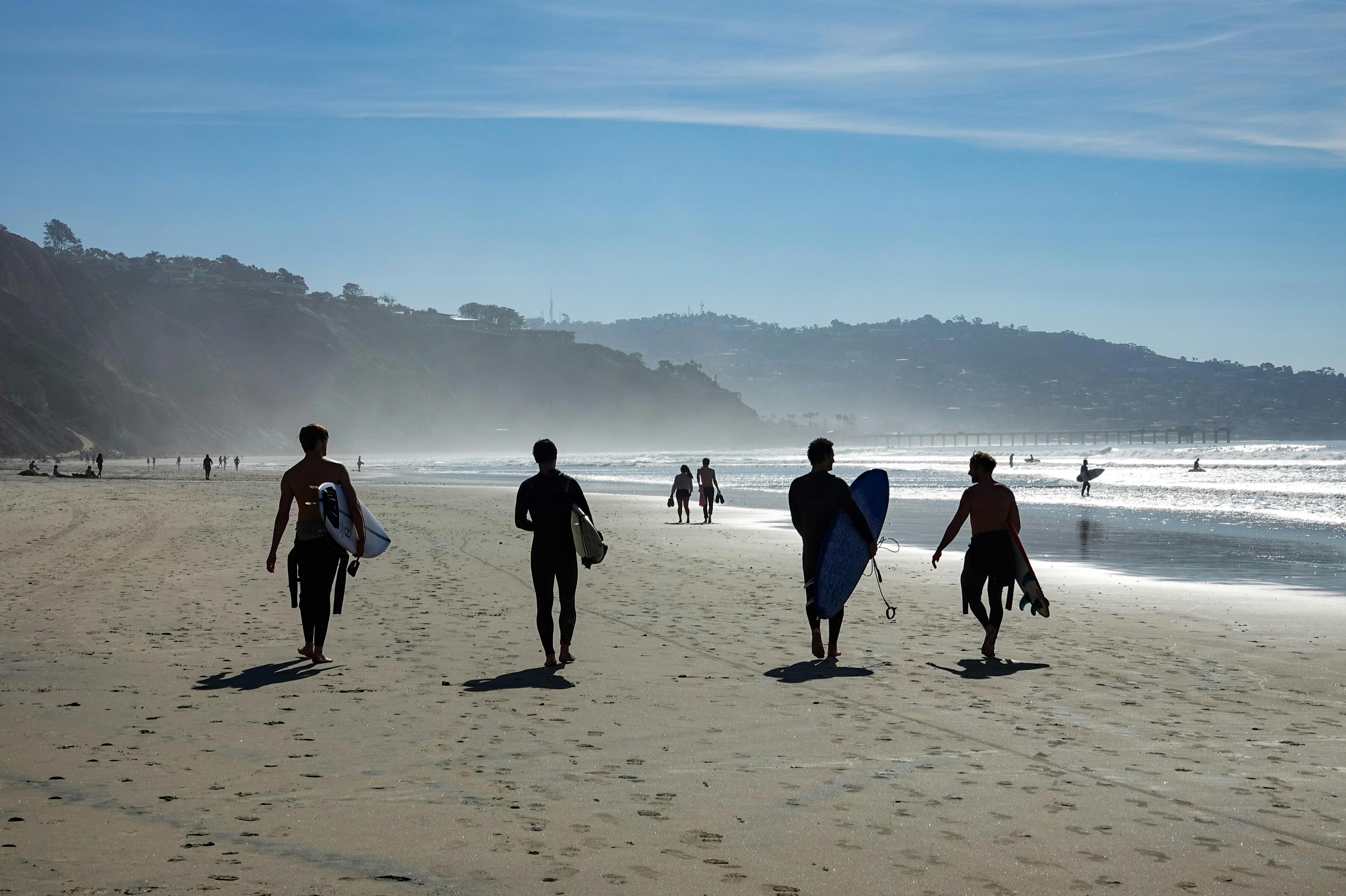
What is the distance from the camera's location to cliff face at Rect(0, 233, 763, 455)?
333 ft

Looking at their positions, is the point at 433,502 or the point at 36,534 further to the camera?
the point at 433,502

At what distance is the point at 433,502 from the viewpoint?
32844 mm

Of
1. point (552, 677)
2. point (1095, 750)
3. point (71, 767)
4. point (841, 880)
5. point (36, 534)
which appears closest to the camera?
point (841, 880)

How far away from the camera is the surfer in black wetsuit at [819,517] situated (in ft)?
26.7

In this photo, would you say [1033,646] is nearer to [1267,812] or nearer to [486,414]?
[1267,812]

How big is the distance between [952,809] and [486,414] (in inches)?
7387

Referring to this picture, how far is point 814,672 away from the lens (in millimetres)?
7730

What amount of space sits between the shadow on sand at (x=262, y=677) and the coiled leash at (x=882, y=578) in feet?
13.0

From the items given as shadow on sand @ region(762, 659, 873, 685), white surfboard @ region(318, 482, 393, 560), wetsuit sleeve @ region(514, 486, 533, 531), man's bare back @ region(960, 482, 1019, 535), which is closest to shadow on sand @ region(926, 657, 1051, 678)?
shadow on sand @ region(762, 659, 873, 685)

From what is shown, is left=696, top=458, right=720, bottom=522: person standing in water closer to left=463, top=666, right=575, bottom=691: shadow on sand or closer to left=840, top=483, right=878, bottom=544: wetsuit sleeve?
left=840, top=483, right=878, bottom=544: wetsuit sleeve

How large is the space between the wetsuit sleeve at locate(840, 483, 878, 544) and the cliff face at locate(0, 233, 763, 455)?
89348 mm

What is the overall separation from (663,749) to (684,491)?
61.2ft

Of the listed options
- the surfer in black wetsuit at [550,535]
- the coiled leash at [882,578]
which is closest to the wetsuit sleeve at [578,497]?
the surfer in black wetsuit at [550,535]

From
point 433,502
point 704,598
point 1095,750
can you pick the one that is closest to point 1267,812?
point 1095,750
